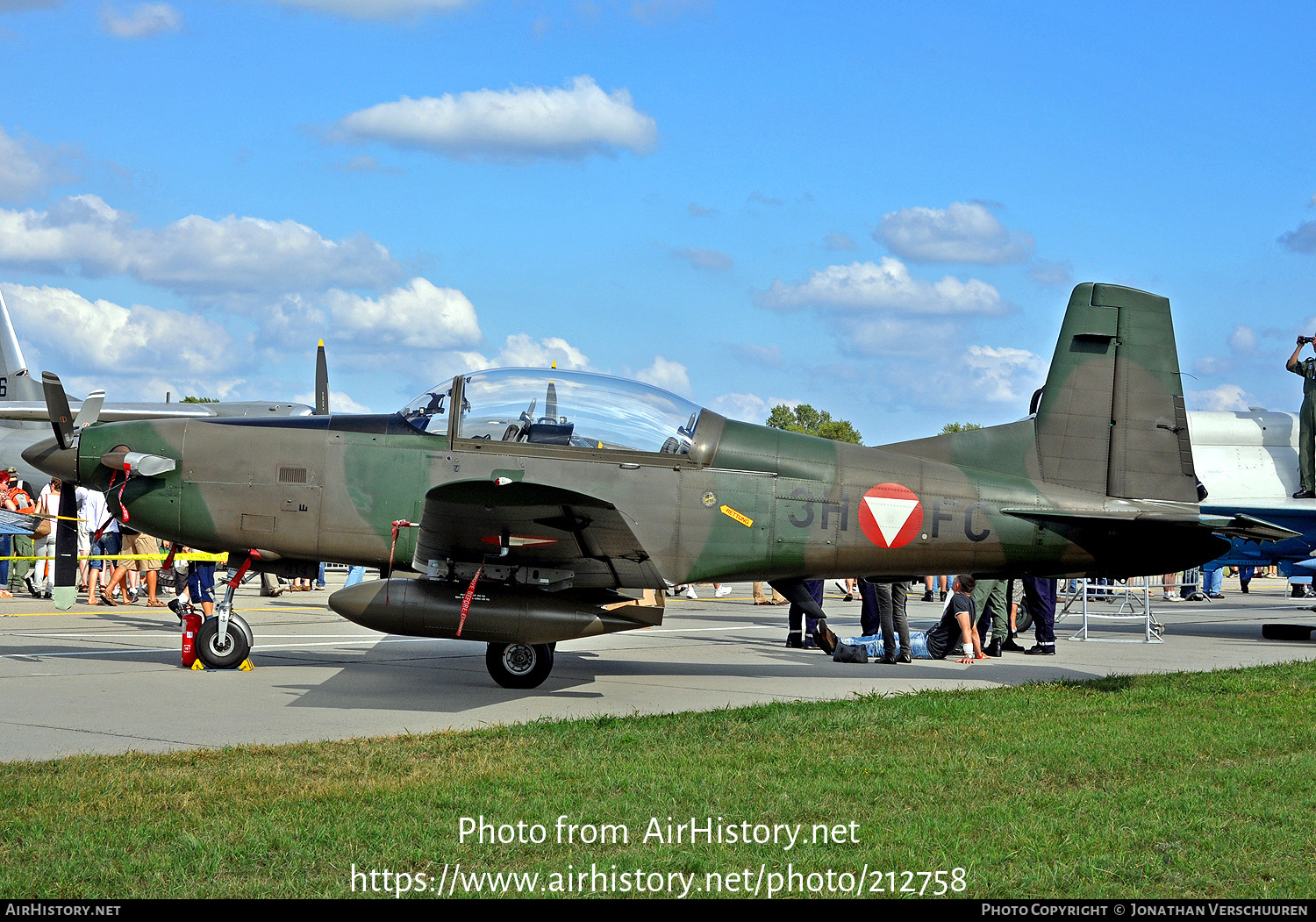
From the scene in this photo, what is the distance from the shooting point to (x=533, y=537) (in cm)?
860

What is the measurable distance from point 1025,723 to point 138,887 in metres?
5.69

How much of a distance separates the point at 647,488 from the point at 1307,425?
15957mm

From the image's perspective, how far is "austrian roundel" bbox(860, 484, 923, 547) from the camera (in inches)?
371

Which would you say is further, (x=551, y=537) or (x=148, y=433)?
(x=148, y=433)

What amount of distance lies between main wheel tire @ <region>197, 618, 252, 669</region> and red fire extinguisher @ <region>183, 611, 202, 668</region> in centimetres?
5

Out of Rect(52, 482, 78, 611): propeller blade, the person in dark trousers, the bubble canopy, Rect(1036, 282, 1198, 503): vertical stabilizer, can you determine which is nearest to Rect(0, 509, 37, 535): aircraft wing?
Rect(52, 482, 78, 611): propeller blade

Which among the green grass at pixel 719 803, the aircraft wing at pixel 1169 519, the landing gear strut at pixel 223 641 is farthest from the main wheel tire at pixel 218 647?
the aircraft wing at pixel 1169 519

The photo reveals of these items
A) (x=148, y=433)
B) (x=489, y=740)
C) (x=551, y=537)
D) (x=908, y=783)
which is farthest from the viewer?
(x=148, y=433)

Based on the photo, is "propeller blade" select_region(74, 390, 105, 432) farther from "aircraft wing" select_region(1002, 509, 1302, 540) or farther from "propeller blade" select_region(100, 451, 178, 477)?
"aircraft wing" select_region(1002, 509, 1302, 540)

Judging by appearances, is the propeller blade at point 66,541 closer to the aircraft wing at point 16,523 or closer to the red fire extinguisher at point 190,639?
the red fire extinguisher at point 190,639

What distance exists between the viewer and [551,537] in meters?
8.61

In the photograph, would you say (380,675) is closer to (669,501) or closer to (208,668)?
(208,668)
